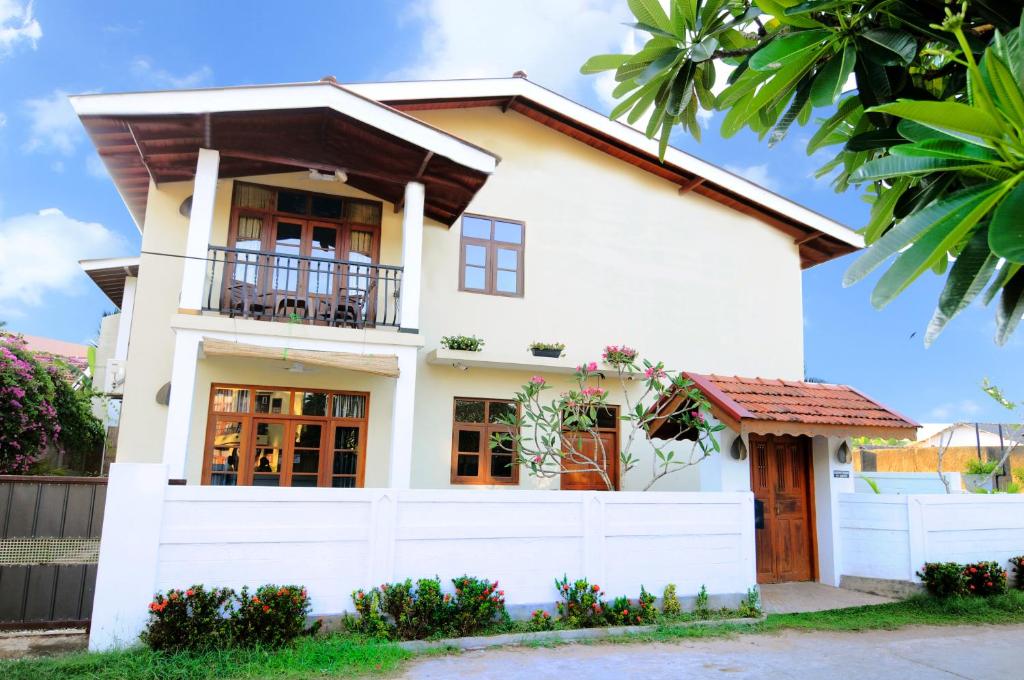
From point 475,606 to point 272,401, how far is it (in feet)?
15.8

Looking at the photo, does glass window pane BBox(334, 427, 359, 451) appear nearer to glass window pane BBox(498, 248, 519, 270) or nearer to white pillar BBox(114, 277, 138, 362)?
glass window pane BBox(498, 248, 519, 270)

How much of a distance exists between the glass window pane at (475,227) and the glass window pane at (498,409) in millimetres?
2601

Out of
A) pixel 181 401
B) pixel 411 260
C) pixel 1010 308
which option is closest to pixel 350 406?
pixel 411 260

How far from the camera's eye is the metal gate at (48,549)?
6254mm

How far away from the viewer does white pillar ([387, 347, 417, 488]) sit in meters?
8.56

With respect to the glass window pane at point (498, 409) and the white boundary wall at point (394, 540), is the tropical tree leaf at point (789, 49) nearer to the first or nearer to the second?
the white boundary wall at point (394, 540)

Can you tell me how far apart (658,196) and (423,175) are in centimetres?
488

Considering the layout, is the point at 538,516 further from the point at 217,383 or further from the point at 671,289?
the point at 671,289

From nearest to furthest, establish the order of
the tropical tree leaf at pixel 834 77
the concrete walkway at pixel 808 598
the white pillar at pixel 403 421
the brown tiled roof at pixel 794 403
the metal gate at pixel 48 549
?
the tropical tree leaf at pixel 834 77 < the metal gate at pixel 48 549 < the concrete walkway at pixel 808 598 < the brown tiled roof at pixel 794 403 < the white pillar at pixel 403 421

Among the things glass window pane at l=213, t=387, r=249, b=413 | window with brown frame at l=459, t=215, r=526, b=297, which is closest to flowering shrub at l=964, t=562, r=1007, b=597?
window with brown frame at l=459, t=215, r=526, b=297

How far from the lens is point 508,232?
450 inches

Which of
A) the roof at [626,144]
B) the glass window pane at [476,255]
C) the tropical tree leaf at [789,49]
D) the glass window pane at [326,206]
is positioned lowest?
the tropical tree leaf at [789,49]

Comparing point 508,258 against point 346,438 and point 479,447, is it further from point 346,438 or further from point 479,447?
point 346,438

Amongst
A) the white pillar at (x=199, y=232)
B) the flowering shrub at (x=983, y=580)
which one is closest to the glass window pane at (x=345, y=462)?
the white pillar at (x=199, y=232)
